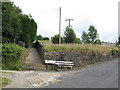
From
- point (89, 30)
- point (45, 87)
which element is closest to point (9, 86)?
point (45, 87)

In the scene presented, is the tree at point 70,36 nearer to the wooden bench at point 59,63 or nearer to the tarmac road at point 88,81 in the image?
the wooden bench at point 59,63

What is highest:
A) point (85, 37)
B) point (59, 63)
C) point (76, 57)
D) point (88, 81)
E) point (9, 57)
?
point (85, 37)

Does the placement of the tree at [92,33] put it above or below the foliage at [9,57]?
above

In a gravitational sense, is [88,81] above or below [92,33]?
below

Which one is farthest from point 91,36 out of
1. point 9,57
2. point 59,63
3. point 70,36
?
point 9,57

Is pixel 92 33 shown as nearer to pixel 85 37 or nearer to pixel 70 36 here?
pixel 85 37

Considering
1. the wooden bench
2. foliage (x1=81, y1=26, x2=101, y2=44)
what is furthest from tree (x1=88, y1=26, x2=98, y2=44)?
the wooden bench

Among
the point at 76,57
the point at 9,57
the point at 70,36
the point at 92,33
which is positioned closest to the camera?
the point at 9,57

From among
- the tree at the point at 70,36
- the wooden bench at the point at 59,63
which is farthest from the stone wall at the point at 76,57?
the tree at the point at 70,36

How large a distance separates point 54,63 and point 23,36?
7511 millimetres

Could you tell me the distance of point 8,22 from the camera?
1045 centimetres

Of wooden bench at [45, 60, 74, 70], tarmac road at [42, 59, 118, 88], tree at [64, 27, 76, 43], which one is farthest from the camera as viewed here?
tree at [64, 27, 76, 43]

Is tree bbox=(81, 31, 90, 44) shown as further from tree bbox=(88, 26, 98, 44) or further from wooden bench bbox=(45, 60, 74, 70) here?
wooden bench bbox=(45, 60, 74, 70)

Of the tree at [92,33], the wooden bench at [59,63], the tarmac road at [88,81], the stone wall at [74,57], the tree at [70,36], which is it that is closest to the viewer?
the tarmac road at [88,81]
